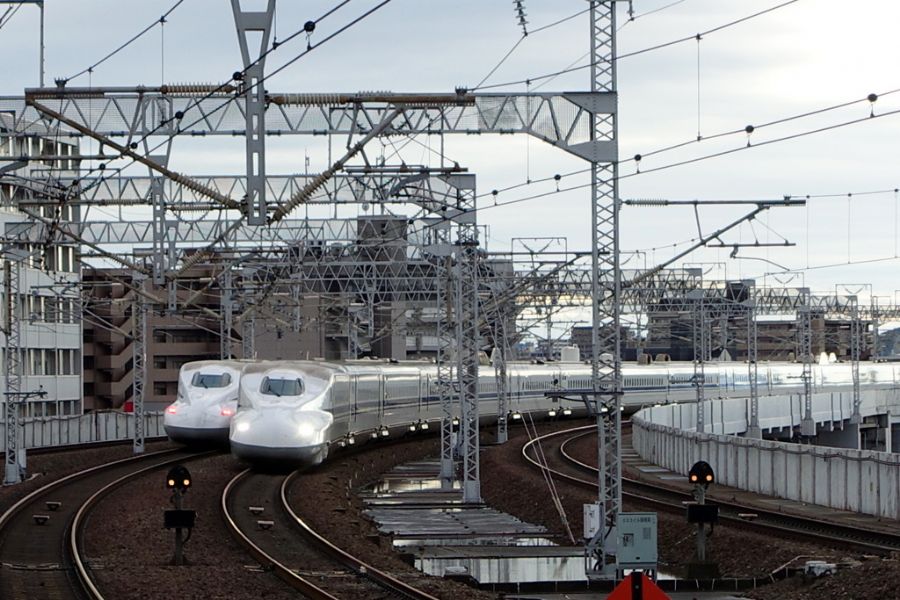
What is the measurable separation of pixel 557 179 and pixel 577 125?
598 centimetres

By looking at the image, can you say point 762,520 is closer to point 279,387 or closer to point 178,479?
point 178,479

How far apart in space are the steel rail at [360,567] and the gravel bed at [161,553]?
52.0 inches

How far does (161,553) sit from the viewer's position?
24688 millimetres

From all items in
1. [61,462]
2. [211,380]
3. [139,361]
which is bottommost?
[61,462]

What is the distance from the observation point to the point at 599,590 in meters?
21.4

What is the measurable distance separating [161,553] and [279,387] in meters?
14.4

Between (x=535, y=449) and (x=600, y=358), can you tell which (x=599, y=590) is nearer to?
(x=600, y=358)

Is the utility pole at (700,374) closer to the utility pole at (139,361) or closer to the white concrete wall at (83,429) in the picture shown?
the utility pole at (139,361)

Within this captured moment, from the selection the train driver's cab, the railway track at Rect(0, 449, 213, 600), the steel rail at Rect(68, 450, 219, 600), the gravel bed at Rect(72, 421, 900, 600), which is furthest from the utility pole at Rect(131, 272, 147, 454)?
the gravel bed at Rect(72, 421, 900, 600)

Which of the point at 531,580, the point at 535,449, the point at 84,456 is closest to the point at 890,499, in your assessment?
the point at 531,580

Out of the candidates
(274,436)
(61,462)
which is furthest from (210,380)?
(274,436)

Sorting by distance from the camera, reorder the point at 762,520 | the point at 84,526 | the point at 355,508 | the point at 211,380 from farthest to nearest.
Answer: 1. the point at 211,380
2. the point at 355,508
3. the point at 762,520
4. the point at 84,526

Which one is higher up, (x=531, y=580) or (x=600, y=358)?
(x=600, y=358)

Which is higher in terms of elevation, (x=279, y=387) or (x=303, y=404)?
(x=279, y=387)
